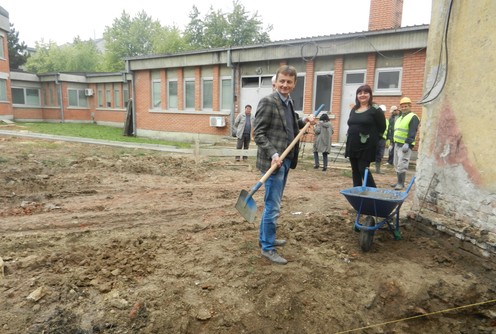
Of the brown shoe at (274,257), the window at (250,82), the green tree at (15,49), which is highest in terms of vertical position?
the green tree at (15,49)

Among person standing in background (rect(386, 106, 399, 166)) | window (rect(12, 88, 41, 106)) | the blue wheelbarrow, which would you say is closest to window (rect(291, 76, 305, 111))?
person standing in background (rect(386, 106, 399, 166))

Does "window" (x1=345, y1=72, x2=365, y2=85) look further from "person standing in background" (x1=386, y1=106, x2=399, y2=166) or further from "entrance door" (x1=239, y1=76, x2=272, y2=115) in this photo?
"entrance door" (x1=239, y1=76, x2=272, y2=115)

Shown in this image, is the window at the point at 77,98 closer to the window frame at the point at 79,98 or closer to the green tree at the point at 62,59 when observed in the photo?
the window frame at the point at 79,98

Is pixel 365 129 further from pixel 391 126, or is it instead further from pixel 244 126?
pixel 244 126

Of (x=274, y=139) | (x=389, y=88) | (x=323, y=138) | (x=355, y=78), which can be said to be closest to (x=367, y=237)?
(x=274, y=139)

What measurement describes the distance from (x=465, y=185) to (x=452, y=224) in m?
0.49

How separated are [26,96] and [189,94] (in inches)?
709

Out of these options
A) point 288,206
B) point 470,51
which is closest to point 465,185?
point 470,51

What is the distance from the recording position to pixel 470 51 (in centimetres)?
373

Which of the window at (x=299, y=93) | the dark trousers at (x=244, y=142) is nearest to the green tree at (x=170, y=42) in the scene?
the window at (x=299, y=93)

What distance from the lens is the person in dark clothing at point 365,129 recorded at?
→ 4.51 meters

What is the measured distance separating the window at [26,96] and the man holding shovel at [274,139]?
29.3 meters

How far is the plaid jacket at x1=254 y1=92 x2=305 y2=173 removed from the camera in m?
3.51

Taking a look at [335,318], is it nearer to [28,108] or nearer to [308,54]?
[308,54]
